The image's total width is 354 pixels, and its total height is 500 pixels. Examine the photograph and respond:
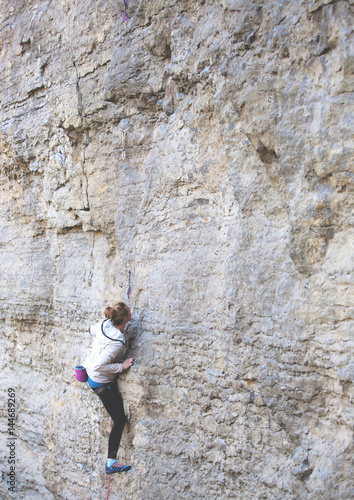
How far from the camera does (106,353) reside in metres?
3.33

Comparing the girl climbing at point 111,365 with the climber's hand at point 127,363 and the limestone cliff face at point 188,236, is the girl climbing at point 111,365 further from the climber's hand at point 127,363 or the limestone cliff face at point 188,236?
the limestone cliff face at point 188,236

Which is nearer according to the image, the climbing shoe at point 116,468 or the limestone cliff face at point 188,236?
the limestone cliff face at point 188,236

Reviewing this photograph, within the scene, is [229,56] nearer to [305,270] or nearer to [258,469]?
[305,270]

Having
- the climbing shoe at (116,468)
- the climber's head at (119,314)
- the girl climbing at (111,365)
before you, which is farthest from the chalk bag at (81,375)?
the climbing shoe at (116,468)

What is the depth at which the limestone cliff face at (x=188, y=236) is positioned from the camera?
91.4 inches

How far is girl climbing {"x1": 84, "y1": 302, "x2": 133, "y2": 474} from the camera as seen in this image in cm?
334

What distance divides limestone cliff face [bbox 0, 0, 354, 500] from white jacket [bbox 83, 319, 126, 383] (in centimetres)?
17

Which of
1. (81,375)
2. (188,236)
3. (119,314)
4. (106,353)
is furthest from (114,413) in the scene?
(188,236)

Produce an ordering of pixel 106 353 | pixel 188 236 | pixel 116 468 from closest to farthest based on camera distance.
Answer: pixel 188 236 → pixel 106 353 → pixel 116 468

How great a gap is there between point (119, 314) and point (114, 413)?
794mm

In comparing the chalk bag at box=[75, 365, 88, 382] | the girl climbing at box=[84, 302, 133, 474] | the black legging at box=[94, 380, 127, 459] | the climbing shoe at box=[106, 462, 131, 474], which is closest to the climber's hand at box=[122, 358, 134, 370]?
the girl climbing at box=[84, 302, 133, 474]

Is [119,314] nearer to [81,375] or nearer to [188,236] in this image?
[81,375]

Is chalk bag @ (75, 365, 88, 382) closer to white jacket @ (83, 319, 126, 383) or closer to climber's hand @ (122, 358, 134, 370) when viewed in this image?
white jacket @ (83, 319, 126, 383)

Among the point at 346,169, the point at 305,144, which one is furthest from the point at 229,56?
the point at 346,169
